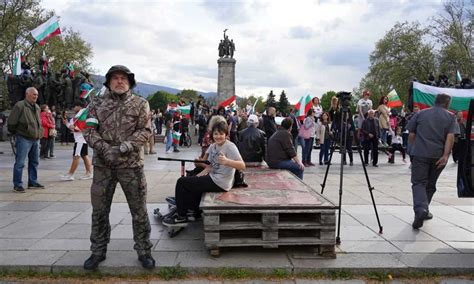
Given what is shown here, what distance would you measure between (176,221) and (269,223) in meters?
1.42

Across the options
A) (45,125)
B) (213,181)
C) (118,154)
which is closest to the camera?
(118,154)

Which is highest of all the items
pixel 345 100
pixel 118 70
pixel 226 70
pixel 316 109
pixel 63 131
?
pixel 226 70

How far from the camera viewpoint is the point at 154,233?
5.32 metres

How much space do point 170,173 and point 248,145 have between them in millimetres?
3974

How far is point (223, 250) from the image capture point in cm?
458

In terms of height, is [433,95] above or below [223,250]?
above

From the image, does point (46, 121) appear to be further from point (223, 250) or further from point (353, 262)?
point (353, 262)

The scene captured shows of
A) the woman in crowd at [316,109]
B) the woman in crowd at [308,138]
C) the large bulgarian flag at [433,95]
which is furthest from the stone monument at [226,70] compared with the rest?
the large bulgarian flag at [433,95]

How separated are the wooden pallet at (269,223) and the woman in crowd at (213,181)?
0.47m

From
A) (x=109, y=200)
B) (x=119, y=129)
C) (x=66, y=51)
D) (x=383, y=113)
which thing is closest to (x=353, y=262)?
(x=109, y=200)

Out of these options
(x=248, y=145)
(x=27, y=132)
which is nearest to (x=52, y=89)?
(x=27, y=132)

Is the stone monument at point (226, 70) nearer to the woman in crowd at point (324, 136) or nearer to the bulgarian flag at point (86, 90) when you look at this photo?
the bulgarian flag at point (86, 90)

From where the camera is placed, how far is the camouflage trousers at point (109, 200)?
13.6ft

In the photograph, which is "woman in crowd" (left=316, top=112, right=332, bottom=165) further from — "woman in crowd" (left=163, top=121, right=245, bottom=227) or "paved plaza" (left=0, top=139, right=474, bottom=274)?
"woman in crowd" (left=163, top=121, right=245, bottom=227)
